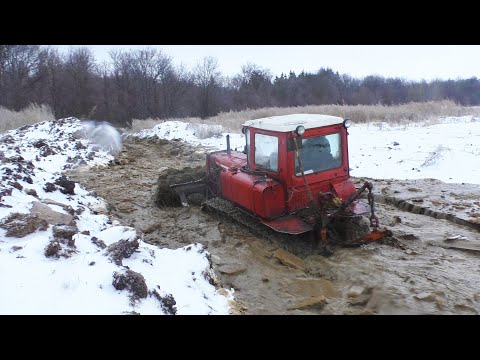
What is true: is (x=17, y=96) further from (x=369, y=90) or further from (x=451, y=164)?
(x=369, y=90)

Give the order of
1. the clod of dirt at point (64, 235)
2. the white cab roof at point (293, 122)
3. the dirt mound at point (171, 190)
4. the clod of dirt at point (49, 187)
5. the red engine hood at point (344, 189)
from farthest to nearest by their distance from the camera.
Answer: the dirt mound at point (171, 190) → the clod of dirt at point (49, 187) → the red engine hood at point (344, 189) → the white cab roof at point (293, 122) → the clod of dirt at point (64, 235)

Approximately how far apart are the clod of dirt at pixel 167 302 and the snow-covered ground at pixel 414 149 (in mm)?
7832

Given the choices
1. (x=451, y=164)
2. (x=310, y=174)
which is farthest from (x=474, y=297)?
(x=451, y=164)

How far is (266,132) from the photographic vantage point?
6.79 metres

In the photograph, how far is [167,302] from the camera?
12.9 ft

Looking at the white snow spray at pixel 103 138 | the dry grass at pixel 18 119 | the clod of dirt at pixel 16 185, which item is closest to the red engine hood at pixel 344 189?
the clod of dirt at pixel 16 185

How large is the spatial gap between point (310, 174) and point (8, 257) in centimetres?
419

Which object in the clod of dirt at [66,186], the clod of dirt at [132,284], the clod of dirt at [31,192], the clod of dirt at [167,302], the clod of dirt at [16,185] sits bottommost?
the clod of dirt at [167,302]

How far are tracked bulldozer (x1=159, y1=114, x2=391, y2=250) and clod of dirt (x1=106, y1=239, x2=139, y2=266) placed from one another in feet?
7.27

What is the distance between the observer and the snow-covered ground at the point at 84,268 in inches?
139

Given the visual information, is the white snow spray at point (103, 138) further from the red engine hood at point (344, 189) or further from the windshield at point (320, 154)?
the red engine hood at point (344, 189)

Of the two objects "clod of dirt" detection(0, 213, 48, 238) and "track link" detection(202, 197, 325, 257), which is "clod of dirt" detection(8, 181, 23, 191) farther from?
"track link" detection(202, 197, 325, 257)

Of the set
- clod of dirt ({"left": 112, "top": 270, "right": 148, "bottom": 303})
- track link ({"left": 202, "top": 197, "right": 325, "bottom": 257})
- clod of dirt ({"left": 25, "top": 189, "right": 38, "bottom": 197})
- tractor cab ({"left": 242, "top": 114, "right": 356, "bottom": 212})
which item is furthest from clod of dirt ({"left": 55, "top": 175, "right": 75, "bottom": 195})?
clod of dirt ({"left": 112, "top": 270, "right": 148, "bottom": 303})

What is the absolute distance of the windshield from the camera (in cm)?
653
